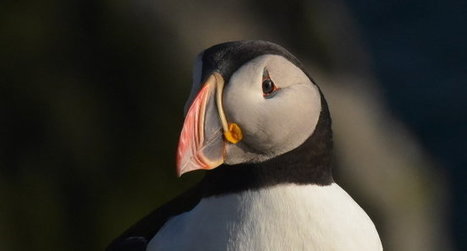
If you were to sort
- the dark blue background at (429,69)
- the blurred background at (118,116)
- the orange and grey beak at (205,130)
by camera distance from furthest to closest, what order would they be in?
the dark blue background at (429,69)
the blurred background at (118,116)
the orange and grey beak at (205,130)

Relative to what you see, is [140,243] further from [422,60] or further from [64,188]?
[422,60]

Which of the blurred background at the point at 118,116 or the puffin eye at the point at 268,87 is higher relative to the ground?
the puffin eye at the point at 268,87

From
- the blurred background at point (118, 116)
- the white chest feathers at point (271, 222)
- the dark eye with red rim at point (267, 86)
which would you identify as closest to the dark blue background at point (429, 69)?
the blurred background at point (118, 116)

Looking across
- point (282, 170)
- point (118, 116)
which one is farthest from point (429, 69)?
point (282, 170)

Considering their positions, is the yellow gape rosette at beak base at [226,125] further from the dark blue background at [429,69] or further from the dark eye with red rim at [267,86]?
the dark blue background at [429,69]

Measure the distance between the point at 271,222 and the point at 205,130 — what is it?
260mm

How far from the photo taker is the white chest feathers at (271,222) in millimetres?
2266

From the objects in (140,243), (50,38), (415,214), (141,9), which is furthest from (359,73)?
(140,243)

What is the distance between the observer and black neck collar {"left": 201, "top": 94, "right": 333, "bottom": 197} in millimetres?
2256

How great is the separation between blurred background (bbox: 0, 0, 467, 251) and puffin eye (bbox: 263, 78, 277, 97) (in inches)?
61.0

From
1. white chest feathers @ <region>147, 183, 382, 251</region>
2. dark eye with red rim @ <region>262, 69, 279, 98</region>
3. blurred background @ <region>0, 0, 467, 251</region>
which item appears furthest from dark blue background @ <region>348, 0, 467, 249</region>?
dark eye with red rim @ <region>262, 69, 279, 98</region>

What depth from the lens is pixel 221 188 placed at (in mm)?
2283

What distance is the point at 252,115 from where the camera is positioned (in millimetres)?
2156

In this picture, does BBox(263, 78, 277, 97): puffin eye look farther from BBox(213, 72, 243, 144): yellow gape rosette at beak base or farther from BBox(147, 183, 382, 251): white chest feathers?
BBox(147, 183, 382, 251): white chest feathers
